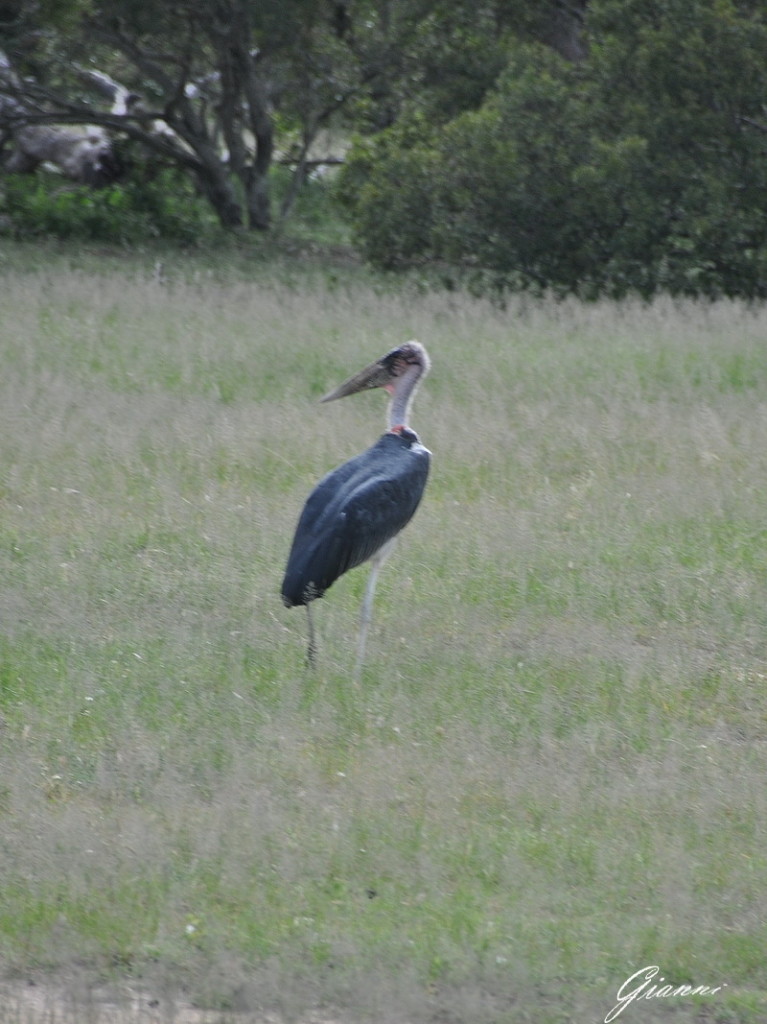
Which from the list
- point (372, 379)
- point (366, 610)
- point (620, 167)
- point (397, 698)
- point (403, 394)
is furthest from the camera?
point (620, 167)

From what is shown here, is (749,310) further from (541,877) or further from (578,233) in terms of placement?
(541,877)

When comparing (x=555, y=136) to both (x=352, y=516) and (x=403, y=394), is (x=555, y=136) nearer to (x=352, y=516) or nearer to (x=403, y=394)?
(x=403, y=394)

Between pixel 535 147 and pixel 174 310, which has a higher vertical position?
pixel 535 147

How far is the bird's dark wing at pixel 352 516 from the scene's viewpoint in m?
5.59

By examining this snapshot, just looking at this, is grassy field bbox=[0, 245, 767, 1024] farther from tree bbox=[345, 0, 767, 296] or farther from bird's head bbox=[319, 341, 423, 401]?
tree bbox=[345, 0, 767, 296]

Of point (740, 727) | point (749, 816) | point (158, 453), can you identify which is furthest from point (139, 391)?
point (749, 816)

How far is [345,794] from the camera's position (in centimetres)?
475

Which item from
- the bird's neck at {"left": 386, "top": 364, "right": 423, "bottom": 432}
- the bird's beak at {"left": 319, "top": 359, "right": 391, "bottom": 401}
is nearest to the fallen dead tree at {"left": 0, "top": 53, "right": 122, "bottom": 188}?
the bird's beak at {"left": 319, "top": 359, "right": 391, "bottom": 401}

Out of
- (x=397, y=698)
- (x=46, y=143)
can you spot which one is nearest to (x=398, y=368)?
(x=397, y=698)

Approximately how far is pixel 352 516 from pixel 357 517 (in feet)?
0.08

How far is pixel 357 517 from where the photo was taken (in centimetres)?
569

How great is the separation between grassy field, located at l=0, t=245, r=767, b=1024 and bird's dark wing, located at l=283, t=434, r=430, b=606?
16.5 inches

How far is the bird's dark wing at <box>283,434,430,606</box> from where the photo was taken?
5594mm

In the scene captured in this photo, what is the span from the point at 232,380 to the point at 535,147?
587 centimetres
